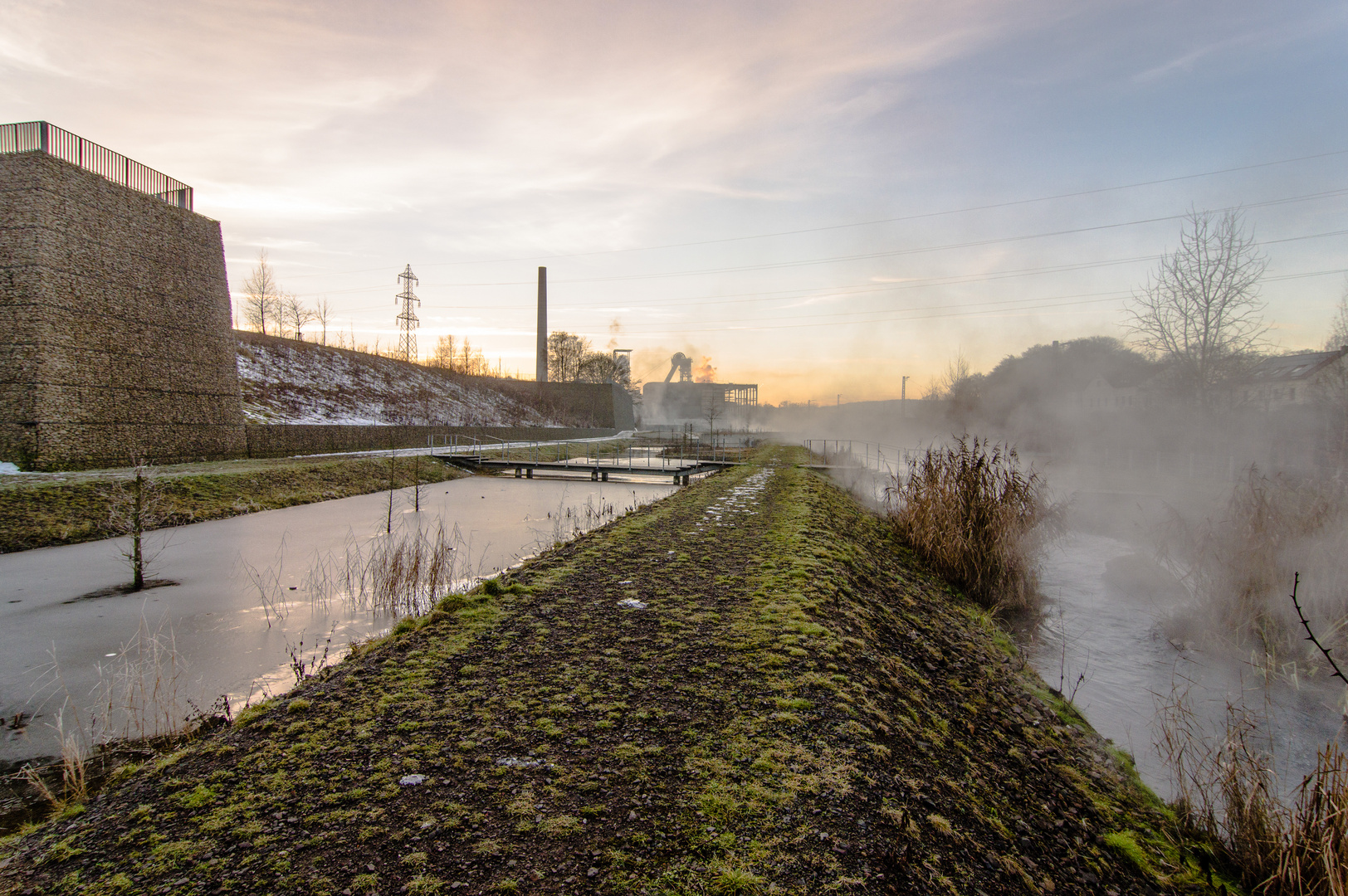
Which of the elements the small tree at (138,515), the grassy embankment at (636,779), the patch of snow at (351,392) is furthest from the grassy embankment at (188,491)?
the grassy embankment at (636,779)

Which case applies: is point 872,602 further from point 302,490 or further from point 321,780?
point 302,490

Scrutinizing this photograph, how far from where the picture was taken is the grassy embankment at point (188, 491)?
393 inches

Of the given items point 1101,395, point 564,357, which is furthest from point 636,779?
point 564,357

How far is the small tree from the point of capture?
741 centimetres

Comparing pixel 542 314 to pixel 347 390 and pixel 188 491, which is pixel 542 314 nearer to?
pixel 347 390

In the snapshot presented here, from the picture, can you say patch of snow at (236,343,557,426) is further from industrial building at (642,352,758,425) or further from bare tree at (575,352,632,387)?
industrial building at (642,352,758,425)

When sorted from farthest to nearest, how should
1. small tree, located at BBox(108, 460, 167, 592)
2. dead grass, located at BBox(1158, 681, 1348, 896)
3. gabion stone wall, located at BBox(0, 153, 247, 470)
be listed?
gabion stone wall, located at BBox(0, 153, 247, 470)
small tree, located at BBox(108, 460, 167, 592)
dead grass, located at BBox(1158, 681, 1348, 896)

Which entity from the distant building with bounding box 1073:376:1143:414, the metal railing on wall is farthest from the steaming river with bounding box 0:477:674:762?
the distant building with bounding box 1073:376:1143:414

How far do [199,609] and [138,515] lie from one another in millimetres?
1993

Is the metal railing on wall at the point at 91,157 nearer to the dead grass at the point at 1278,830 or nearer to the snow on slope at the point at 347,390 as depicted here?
the snow on slope at the point at 347,390

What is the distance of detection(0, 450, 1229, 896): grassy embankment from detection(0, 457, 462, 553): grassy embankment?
9.50 metres

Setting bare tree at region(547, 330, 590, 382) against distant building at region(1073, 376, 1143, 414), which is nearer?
distant building at region(1073, 376, 1143, 414)

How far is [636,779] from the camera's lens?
265 cm

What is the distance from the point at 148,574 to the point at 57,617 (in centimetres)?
174
